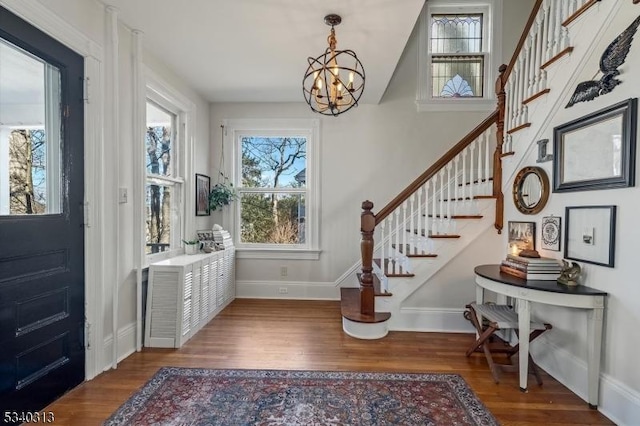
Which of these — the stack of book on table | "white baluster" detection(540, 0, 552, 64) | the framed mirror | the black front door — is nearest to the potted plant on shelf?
the black front door

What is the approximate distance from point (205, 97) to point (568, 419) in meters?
4.49

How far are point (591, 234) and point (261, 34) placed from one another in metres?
2.74

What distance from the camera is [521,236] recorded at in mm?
2754

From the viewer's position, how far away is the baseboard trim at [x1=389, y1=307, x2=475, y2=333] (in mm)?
3188

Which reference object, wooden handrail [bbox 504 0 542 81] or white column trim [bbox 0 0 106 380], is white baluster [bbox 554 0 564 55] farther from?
white column trim [bbox 0 0 106 380]

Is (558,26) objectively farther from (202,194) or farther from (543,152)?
(202,194)

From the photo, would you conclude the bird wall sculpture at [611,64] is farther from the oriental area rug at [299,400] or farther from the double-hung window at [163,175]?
the double-hung window at [163,175]

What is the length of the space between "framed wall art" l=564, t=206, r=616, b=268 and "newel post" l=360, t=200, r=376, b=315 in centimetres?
149

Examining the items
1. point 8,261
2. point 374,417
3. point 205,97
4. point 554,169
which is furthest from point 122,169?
point 554,169

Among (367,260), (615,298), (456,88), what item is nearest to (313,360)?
(367,260)

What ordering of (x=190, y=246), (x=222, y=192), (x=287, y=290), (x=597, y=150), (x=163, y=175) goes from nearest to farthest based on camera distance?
(x=597, y=150) < (x=163, y=175) < (x=190, y=246) < (x=222, y=192) < (x=287, y=290)

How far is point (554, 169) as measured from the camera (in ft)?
7.88

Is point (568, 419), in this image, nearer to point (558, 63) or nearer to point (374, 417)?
point (374, 417)

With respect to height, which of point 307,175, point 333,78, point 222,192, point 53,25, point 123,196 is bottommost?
point 123,196
